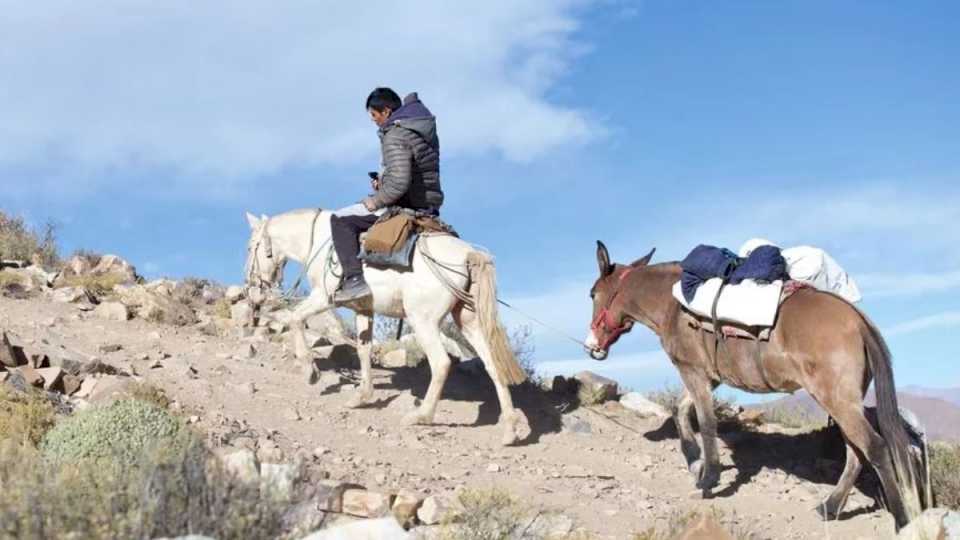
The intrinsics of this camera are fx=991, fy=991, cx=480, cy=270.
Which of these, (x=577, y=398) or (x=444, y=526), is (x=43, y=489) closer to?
(x=444, y=526)

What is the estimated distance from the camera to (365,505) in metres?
7.13

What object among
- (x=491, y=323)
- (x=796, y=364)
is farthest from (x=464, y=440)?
(x=796, y=364)

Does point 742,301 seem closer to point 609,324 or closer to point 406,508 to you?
point 609,324

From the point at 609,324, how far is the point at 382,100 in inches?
142

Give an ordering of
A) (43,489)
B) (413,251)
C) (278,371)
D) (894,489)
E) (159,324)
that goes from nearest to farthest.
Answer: (43,489)
(894,489)
(413,251)
(278,371)
(159,324)

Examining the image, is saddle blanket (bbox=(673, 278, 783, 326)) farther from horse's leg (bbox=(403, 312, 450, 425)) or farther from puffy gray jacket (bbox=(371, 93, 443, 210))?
puffy gray jacket (bbox=(371, 93, 443, 210))

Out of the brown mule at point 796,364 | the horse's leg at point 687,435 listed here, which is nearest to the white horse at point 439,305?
the brown mule at point 796,364

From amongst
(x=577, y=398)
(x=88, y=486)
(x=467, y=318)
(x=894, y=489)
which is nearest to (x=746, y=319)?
(x=894, y=489)

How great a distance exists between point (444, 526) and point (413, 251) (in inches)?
189

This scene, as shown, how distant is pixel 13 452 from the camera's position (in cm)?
656

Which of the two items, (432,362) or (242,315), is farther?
(242,315)

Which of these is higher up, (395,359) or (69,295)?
(69,295)

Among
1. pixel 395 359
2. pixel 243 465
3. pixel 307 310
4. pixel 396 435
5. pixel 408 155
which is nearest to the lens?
pixel 243 465

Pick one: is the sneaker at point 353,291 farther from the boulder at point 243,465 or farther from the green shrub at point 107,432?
the boulder at point 243,465
